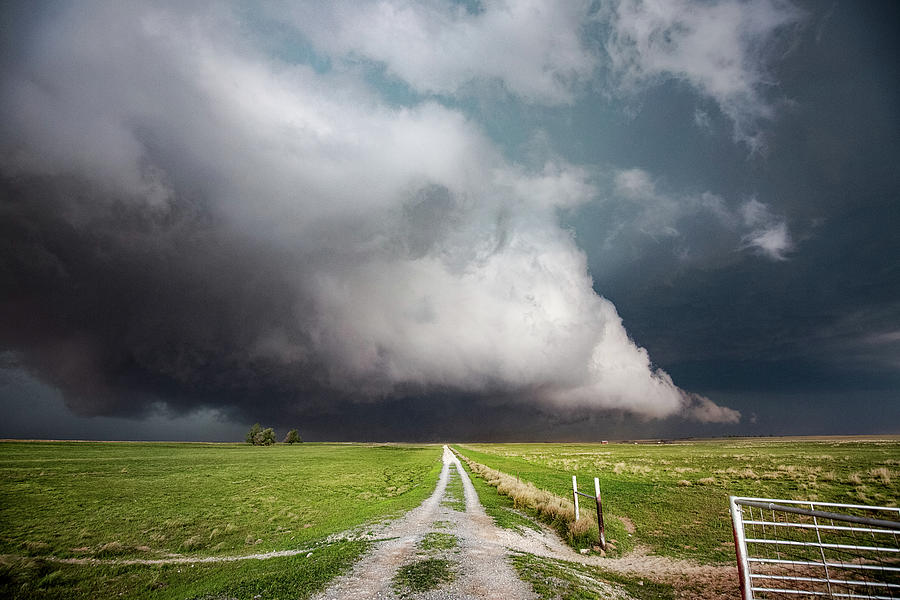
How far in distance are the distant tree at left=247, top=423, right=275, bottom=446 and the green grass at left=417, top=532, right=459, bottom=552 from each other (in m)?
189

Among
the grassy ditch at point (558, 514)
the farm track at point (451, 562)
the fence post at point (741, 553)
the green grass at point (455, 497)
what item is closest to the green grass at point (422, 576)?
the farm track at point (451, 562)

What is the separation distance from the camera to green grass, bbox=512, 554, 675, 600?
10.8 meters

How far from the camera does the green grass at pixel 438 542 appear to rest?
47.9 ft

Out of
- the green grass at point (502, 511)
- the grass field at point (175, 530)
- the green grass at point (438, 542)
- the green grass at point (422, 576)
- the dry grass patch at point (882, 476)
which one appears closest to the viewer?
the green grass at point (422, 576)

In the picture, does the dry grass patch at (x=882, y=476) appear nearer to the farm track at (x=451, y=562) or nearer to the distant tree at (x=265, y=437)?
the farm track at (x=451, y=562)

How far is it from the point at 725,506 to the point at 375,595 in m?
23.8

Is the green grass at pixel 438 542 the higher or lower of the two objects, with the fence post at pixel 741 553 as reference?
lower

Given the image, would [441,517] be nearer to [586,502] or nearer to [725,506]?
[586,502]

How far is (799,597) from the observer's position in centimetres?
1211

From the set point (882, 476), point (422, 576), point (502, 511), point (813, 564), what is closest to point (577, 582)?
point (422, 576)

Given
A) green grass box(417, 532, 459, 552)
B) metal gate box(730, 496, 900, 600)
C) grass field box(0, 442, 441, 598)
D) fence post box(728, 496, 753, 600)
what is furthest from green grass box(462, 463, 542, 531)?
fence post box(728, 496, 753, 600)

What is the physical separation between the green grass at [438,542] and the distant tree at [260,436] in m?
189

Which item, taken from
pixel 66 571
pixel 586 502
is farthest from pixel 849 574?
pixel 66 571

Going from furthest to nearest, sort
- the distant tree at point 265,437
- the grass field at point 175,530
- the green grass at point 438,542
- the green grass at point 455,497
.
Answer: the distant tree at point 265,437, the green grass at point 455,497, the green grass at point 438,542, the grass field at point 175,530
